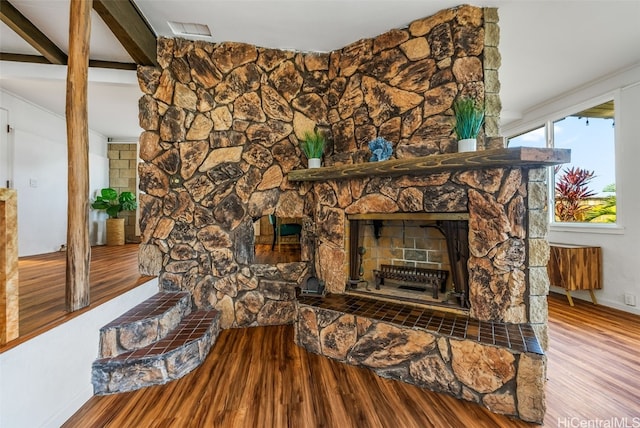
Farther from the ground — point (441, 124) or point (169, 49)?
point (169, 49)

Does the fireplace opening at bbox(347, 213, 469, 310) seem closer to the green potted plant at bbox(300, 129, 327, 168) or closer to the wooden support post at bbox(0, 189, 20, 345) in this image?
the green potted plant at bbox(300, 129, 327, 168)

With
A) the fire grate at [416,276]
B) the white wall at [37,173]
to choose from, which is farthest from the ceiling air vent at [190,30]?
the white wall at [37,173]

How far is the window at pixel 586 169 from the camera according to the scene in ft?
10.8

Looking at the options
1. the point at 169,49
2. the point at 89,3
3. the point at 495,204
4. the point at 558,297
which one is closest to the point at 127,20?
the point at 89,3

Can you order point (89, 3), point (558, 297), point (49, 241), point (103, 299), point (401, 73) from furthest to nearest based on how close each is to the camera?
point (49, 241) < point (558, 297) < point (401, 73) < point (103, 299) < point (89, 3)

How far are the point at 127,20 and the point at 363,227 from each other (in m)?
2.59

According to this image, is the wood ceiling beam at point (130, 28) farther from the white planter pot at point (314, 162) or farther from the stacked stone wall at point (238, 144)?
the white planter pot at point (314, 162)

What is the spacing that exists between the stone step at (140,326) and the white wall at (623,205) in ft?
15.5

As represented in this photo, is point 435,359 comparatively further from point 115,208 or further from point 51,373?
point 115,208

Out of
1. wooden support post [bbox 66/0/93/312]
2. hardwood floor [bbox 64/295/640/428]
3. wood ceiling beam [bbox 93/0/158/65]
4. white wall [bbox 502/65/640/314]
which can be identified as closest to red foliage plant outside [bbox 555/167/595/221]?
white wall [bbox 502/65/640/314]

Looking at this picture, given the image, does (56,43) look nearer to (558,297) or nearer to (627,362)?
(627,362)

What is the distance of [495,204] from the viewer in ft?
6.27

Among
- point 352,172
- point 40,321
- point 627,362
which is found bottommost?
point 627,362

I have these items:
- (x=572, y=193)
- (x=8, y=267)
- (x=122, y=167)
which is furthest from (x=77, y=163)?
(x=572, y=193)
